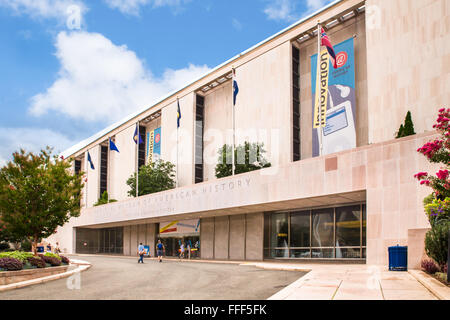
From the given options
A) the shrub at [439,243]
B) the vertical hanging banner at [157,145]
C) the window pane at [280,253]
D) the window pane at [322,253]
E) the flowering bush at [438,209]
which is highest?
the vertical hanging banner at [157,145]

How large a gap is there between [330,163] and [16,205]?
705 inches

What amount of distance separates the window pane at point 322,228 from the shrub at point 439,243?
14.5 metres

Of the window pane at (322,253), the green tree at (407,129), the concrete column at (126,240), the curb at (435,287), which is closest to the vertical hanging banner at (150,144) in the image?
the concrete column at (126,240)

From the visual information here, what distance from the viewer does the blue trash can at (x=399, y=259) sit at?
17297 mm

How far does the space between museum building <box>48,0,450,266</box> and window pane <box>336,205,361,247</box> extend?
2.5 inches

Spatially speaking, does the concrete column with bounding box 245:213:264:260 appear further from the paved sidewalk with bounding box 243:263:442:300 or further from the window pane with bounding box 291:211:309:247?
the paved sidewalk with bounding box 243:263:442:300

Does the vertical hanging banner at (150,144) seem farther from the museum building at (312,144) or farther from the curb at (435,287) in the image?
the curb at (435,287)

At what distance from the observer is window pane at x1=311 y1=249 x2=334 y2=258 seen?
29.6 metres

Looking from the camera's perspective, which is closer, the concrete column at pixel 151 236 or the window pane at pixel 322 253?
the window pane at pixel 322 253

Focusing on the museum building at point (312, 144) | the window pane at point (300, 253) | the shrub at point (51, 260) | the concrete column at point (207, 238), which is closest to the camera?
the shrub at point (51, 260)

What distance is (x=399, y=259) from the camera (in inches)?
683

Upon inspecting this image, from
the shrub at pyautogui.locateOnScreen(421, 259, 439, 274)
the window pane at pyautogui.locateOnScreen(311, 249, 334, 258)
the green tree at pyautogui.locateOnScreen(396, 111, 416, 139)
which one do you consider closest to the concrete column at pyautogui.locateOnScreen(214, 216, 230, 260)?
the window pane at pyautogui.locateOnScreen(311, 249, 334, 258)

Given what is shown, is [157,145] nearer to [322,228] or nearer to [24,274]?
[322,228]

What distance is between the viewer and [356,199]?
89.0 ft
